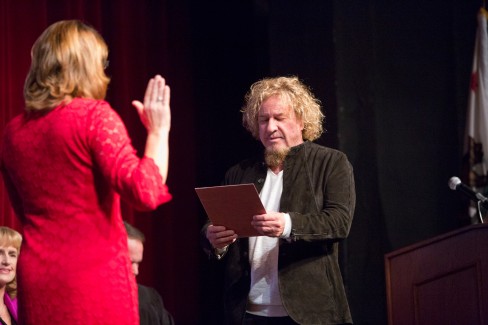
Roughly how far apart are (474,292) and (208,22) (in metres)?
3.55

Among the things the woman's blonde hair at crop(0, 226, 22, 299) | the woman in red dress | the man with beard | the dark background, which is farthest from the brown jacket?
the dark background

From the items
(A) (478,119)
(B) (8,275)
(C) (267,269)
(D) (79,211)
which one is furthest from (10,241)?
(A) (478,119)

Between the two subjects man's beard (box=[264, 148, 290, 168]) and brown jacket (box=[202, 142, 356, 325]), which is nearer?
brown jacket (box=[202, 142, 356, 325])

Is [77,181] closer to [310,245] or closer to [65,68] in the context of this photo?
[65,68]

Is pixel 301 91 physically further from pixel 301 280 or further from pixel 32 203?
pixel 32 203

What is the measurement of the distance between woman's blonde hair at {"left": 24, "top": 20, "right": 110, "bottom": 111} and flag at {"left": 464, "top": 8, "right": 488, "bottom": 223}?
3734 millimetres

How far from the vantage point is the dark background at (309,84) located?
16.0 feet

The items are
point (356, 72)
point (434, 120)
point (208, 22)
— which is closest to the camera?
point (356, 72)

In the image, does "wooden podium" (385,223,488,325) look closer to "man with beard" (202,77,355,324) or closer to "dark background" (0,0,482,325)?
"man with beard" (202,77,355,324)

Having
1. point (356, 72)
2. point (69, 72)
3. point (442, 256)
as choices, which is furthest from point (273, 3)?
point (69, 72)

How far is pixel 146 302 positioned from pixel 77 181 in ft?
8.10

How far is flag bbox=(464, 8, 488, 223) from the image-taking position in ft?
17.0

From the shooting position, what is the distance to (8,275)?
359 cm

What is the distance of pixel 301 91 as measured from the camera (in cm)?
328
